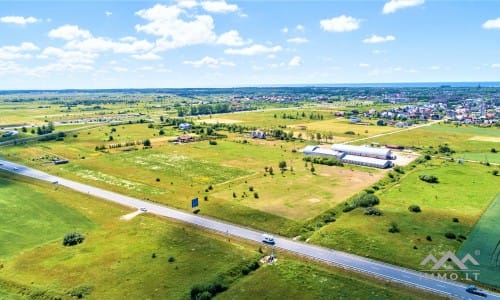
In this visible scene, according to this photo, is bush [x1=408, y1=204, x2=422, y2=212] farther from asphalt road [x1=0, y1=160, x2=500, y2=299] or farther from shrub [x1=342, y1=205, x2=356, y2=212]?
asphalt road [x1=0, y1=160, x2=500, y2=299]

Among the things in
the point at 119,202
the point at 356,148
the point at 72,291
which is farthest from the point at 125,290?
the point at 356,148

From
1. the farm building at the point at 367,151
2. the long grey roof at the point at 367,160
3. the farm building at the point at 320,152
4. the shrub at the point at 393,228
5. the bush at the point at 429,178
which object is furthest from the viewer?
the farm building at the point at 320,152

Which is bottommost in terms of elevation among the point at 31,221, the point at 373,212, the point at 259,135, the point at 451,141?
the point at 31,221

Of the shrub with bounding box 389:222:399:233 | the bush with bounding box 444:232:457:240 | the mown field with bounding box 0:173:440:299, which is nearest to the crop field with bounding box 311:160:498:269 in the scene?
the bush with bounding box 444:232:457:240

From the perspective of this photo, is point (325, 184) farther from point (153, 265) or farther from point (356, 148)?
point (153, 265)

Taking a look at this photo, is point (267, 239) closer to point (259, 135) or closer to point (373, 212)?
point (373, 212)

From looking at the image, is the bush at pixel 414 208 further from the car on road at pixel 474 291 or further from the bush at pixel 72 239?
the bush at pixel 72 239

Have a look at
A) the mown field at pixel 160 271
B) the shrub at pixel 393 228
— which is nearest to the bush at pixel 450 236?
the shrub at pixel 393 228

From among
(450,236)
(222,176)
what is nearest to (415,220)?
(450,236)
